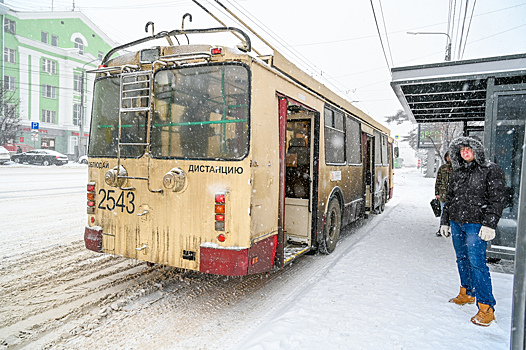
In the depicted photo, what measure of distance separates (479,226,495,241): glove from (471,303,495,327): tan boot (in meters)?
0.80

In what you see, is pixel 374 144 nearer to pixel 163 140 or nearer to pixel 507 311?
pixel 507 311

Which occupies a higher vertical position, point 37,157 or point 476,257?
point 37,157

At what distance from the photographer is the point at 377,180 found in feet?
38.2

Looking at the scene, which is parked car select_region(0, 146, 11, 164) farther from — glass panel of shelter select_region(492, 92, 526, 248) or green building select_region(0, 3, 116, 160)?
glass panel of shelter select_region(492, 92, 526, 248)

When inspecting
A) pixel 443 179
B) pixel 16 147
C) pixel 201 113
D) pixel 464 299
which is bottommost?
pixel 464 299

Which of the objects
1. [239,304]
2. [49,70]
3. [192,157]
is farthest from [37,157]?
[239,304]

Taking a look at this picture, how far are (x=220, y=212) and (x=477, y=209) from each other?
295 centimetres

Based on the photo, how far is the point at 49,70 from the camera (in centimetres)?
3659

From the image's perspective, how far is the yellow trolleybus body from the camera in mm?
4141

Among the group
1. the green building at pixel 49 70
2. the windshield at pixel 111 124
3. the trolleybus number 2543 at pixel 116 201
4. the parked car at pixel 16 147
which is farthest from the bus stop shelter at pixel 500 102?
the parked car at pixel 16 147

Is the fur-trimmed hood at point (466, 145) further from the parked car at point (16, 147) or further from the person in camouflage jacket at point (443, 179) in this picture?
the parked car at point (16, 147)

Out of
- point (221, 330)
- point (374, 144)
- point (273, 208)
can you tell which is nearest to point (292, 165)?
point (273, 208)

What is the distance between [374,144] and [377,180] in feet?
4.28

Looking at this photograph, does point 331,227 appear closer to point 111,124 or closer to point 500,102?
point 500,102
